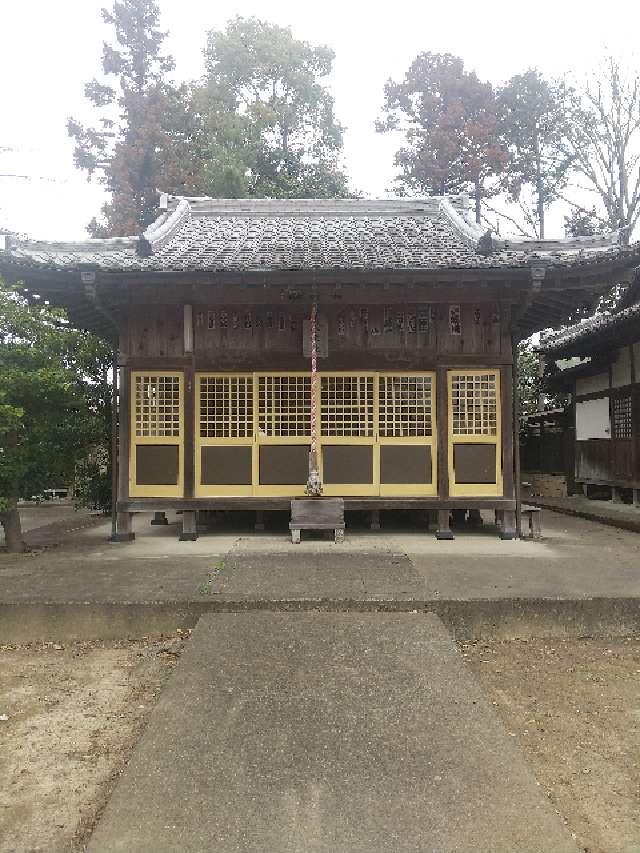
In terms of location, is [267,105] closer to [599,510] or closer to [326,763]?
[599,510]

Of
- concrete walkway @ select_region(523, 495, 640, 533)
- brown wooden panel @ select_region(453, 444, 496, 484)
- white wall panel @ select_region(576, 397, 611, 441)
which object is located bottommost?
concrete walkway @ select_region(523, 495, 640, 533)

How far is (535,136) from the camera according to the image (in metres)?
26.3

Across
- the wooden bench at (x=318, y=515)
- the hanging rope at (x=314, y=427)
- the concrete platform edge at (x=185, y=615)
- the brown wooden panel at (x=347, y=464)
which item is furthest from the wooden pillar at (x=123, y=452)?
the concrete platform edge at (x=185, y=615)

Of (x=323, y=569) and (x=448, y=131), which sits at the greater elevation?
(x=448, y=131)

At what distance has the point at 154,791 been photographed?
102 inches

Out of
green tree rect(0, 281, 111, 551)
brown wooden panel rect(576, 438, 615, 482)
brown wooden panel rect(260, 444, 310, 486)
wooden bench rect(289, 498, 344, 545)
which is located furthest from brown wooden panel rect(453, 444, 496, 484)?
brown wooden panel rect(576, 438, 615, 482)

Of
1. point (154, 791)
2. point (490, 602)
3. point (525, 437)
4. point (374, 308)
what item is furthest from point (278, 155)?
point (154, 791)

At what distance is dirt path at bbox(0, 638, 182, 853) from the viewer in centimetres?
258

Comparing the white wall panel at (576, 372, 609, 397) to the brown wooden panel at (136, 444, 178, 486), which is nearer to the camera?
the brown wooden panel at (136, 444, 178, 486)

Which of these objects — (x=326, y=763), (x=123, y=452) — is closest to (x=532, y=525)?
(x=123, y=452)

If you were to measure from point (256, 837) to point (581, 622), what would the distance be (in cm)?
379

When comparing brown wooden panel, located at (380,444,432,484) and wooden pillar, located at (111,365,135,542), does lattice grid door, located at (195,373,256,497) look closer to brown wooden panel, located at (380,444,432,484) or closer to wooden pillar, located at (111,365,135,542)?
wooden pillar, located at (111,365,135,542)

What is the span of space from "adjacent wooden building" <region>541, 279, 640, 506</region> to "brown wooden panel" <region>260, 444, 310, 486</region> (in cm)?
724

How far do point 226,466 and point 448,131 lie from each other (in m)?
24.3
